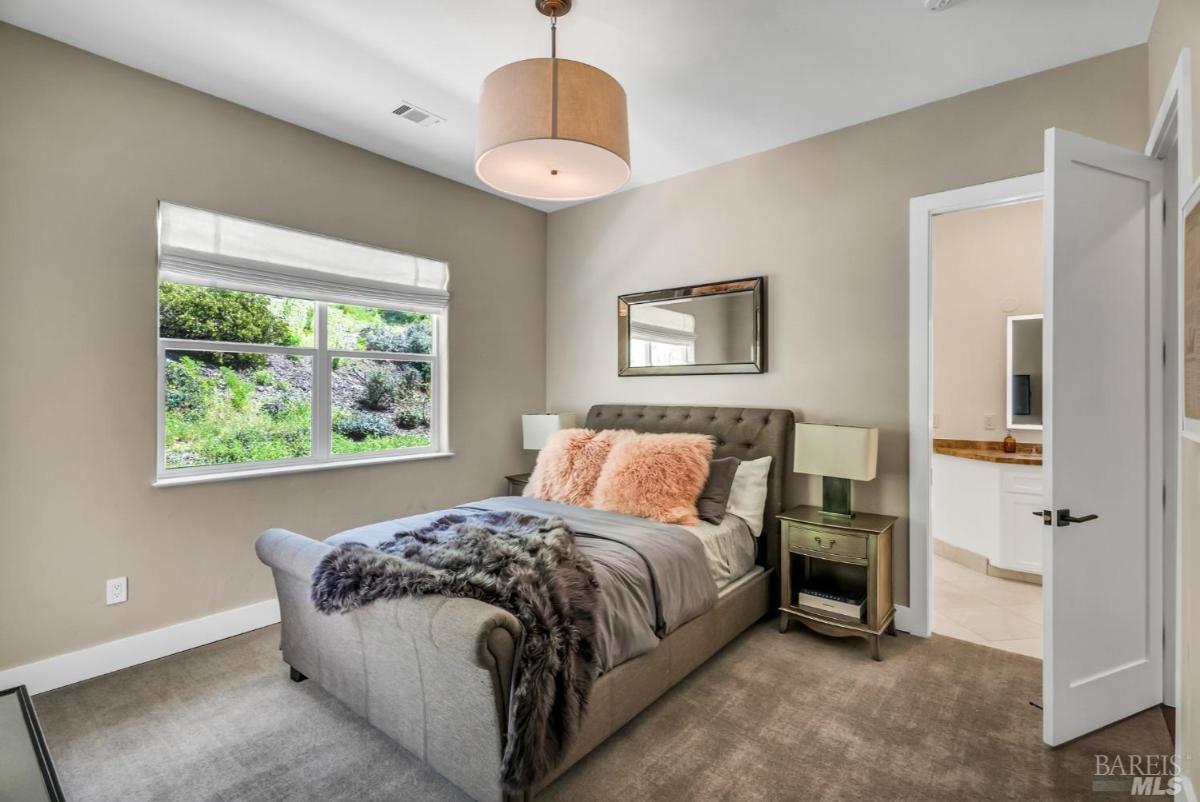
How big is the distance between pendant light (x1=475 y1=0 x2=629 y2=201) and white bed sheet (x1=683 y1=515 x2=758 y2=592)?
5.69ft

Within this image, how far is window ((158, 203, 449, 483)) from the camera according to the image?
289cm

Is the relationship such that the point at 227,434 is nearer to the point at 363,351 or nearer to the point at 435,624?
the point at 363,351

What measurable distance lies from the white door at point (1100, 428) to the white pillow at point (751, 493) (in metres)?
1.34

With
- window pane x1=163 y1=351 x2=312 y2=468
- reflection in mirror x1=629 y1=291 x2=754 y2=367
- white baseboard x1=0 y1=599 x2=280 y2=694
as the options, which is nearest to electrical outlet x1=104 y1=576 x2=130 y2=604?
white baseboard x1=0 y1=599 x2=280 y2=694

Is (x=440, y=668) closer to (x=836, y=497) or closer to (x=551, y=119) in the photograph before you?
(x=551, y=119)

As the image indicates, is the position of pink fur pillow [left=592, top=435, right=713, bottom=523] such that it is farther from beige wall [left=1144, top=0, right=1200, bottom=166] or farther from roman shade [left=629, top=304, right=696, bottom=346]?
beige wall [left=1144, top=0, right=1200, bottom=166]

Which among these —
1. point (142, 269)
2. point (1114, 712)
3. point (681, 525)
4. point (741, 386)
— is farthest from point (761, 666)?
point (142, 269)

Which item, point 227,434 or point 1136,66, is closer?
point 1136,66

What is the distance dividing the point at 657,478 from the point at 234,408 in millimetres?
2329

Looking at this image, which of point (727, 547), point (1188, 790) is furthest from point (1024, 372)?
point (1188, 790)

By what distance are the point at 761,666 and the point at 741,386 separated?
167 centimetres

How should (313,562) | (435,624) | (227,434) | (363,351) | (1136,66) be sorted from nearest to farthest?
1. (435,624)
2. (313,562)
3. (1136,66)
4. (227,434)
5. (363,351)

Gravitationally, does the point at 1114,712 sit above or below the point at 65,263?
below

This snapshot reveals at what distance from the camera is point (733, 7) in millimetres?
2219
